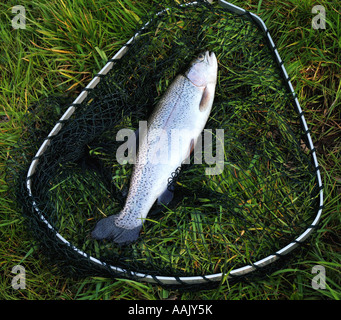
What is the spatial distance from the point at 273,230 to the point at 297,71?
137 centimetres

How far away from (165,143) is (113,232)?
2.62ft

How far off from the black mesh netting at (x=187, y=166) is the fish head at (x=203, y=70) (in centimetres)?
15

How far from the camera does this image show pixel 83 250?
244cm

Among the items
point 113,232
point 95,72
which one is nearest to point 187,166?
point 113,232

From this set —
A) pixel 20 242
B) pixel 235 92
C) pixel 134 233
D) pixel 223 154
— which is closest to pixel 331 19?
pixel 235 92

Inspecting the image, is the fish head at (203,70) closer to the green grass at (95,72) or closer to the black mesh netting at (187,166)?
the black mesh netting at (187,166)

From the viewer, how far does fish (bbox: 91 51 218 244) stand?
2.42 metres

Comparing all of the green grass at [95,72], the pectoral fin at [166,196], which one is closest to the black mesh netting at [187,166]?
the pectoral fin at [166,196]

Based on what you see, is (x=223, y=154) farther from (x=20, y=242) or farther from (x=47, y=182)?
(x=20, y=242)

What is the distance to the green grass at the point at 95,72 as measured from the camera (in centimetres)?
246

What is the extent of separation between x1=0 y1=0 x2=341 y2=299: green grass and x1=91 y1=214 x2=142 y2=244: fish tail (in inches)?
10.9

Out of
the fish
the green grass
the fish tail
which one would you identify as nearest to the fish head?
the fish

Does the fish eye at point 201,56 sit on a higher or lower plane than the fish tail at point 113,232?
higher

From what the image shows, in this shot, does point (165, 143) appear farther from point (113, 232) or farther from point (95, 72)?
point (95, 72)
